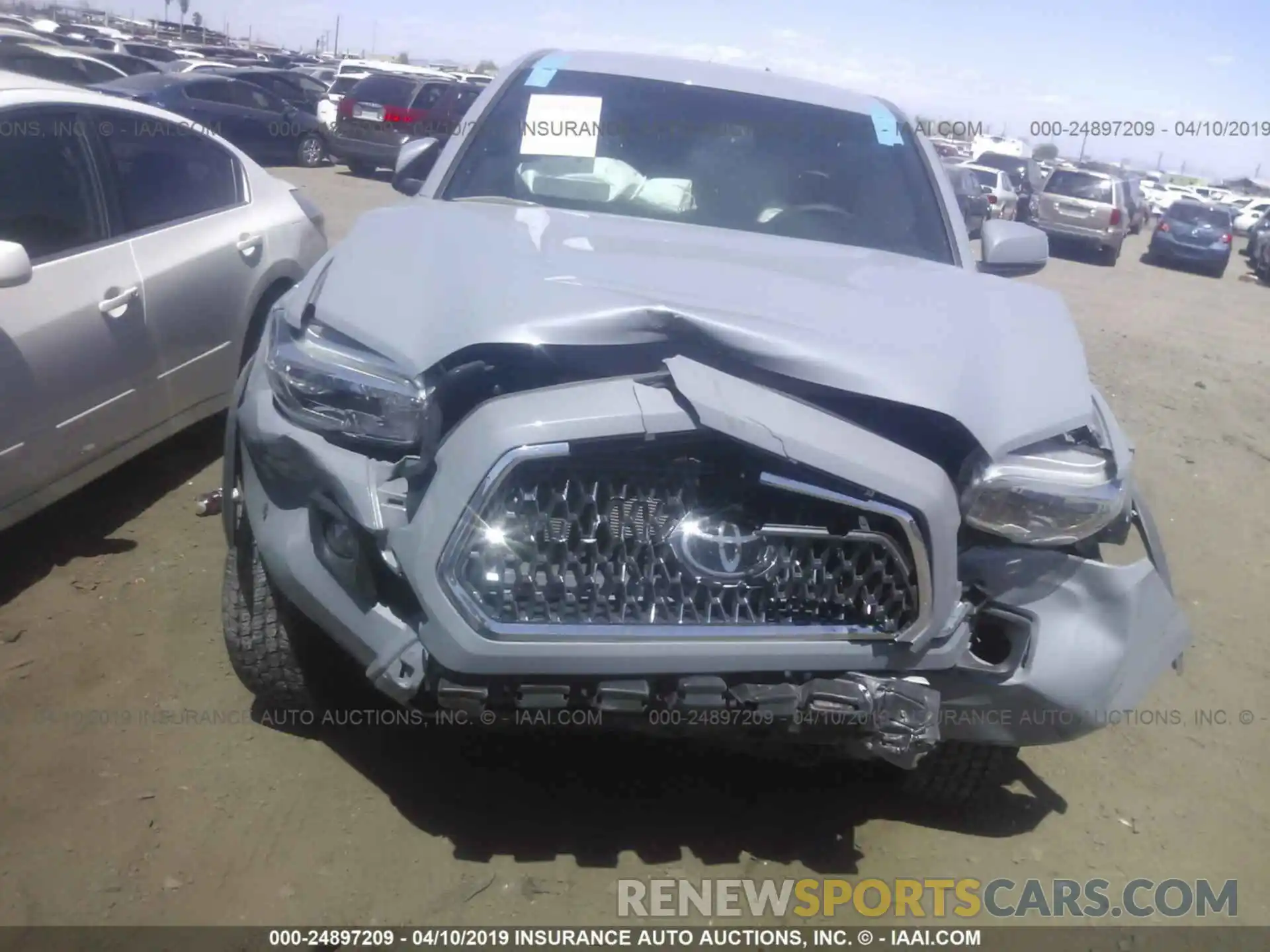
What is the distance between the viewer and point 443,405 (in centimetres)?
237

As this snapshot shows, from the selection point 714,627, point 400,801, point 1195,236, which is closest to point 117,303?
point 400,801

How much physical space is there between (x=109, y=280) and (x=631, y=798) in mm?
2544

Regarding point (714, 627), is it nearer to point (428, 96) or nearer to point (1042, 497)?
point (1042, 497)

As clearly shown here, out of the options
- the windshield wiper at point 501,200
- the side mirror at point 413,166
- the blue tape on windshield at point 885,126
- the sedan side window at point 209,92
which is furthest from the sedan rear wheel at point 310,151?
the windshield wiper at point 501,200

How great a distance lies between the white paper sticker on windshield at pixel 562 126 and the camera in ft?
12.1

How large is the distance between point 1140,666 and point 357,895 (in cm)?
193

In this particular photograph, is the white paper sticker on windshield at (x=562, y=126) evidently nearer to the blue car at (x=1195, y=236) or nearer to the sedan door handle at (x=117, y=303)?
the sedan door handle at (x=117, y=303)

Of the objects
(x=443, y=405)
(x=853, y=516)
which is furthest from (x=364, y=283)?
(x=853, y=516)

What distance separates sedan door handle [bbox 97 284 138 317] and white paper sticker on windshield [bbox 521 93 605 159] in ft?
4.90

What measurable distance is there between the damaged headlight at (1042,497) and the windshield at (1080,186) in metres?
18.9

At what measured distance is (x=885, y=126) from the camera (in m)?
4.00

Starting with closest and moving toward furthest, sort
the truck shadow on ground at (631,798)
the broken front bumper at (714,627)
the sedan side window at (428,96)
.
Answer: the broken front bumper at (714,627) → the truck shadow on ground at (631,798) → the sedan side window at (428,96)

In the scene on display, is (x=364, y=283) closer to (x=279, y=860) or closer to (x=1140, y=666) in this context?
(x=279, y=860)
